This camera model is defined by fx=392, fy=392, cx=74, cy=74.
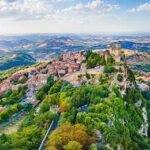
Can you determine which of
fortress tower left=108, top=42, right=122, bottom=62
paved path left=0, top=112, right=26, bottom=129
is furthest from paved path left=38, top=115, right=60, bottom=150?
fortress tower left=108, top=42, right=122, bottom=62

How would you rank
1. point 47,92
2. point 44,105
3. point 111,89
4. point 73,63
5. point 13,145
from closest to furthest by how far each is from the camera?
point 13,145 → point 44,105 → point 111,89 → point 47,92 → point 73,63

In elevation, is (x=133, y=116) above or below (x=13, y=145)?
below

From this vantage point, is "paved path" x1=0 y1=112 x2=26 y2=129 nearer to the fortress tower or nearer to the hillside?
the hillside

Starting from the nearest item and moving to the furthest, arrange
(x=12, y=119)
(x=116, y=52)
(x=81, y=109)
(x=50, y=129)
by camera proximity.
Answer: (x=50, y=129), (x=81, y=109), (x=12, y=119), (x=116, y=52)

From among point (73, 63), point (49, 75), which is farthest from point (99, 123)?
point (73, 63)

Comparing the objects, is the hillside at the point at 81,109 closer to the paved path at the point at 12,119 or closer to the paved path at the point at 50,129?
the paved path at the point at 50,129

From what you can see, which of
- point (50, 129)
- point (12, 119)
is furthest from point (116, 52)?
point (50, 129)

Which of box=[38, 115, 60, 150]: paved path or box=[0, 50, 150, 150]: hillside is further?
box=[0, 50, 150, 150]: hillside

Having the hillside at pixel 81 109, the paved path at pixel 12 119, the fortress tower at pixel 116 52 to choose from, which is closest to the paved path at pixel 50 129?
the hillside at pixel 81 109

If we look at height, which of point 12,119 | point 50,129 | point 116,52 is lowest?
point 12,119

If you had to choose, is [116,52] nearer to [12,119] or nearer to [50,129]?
[12,119]

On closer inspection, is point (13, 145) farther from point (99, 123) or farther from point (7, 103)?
point (7, 103)
